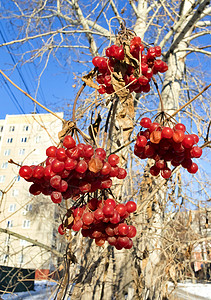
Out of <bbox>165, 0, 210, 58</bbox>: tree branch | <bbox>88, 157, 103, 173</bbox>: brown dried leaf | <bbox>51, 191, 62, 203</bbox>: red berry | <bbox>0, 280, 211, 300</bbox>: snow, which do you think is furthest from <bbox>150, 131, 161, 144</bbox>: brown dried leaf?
<bbox>165, 0, 210, 58</bbox>: tree branch

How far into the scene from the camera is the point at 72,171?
30.6 inches

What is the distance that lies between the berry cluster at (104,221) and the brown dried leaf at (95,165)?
17 centimetres

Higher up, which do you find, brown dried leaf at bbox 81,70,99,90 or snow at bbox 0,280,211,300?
brown dried leaf at bbox 81,70,99,90

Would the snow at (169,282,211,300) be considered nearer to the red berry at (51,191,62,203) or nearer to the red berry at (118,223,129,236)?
the red berry at (118,223,129,236)

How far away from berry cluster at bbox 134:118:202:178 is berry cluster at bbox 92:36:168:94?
19cm

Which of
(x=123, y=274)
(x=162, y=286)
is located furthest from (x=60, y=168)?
(x=123, y=274)

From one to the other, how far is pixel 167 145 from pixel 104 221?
0.36 m

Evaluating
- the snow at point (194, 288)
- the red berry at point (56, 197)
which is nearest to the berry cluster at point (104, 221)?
the red berry at point (56, 197)

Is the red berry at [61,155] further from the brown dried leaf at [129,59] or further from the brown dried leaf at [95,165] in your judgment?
the brown dried leaf at [129,59]

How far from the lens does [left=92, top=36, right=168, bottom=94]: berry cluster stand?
3.06 ft

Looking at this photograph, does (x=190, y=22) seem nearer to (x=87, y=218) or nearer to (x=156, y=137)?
(x=156, y=137)

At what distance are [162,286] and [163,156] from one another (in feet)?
4.22

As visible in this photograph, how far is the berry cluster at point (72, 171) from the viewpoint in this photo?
727mm

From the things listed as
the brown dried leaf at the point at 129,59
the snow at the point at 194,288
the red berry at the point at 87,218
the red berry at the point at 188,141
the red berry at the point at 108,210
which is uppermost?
the brown dried leaf at the point at 129,59
